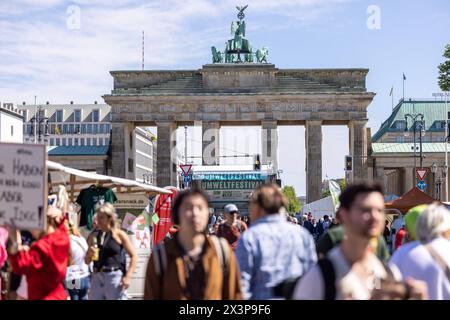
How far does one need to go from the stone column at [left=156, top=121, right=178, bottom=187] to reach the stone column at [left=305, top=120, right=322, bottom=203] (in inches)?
460

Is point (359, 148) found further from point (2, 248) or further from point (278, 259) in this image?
point (278, 259)

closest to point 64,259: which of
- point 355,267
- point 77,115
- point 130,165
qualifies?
point 355,267

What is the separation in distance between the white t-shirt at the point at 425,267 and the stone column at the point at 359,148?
7606cm

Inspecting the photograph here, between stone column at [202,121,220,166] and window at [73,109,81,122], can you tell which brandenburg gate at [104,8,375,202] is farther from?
window at [73,109,81,122]

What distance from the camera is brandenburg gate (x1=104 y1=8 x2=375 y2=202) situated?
84.3m

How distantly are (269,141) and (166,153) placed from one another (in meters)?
9.46

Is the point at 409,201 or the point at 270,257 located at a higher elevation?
the point at 409,201

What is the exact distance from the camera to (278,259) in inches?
295

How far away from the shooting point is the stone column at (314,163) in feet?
275

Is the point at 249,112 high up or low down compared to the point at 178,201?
up
